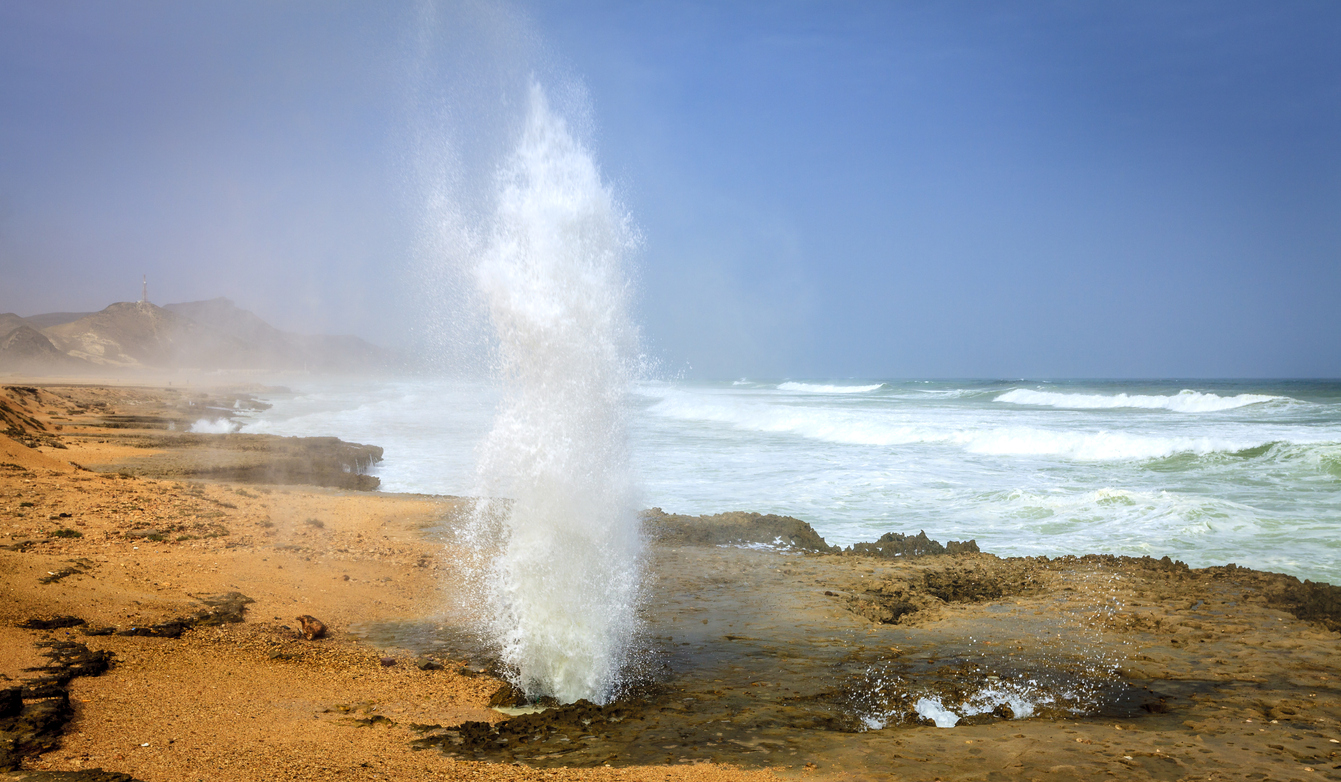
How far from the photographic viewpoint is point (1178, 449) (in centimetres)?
2077

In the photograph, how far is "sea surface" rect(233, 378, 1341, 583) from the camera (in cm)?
1081

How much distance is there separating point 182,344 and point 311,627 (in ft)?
522

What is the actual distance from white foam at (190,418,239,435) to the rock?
19539mm

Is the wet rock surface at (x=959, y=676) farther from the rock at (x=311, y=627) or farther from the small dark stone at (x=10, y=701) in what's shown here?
the small dark stone at (x=10, y=701)

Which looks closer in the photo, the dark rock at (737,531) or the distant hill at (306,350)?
the dark rock at (737,531)

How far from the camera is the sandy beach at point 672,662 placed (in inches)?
160

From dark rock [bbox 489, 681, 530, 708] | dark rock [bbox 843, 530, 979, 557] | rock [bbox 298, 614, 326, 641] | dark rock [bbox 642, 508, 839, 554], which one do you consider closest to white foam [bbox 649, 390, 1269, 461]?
dark rock [bbox 843, 530, 979, 557]

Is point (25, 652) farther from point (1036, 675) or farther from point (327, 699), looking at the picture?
point (1036, 675)

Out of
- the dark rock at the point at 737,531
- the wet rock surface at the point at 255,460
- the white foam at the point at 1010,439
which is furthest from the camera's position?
the white foam at the point at 1010,439

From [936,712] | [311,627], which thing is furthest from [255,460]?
[936,712]

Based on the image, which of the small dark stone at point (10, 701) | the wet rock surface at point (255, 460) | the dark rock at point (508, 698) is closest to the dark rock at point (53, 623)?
the small dark stone at point (10, 701)

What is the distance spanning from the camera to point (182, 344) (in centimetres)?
13738

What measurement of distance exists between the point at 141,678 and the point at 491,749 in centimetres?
265

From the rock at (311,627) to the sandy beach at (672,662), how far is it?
6 cm
